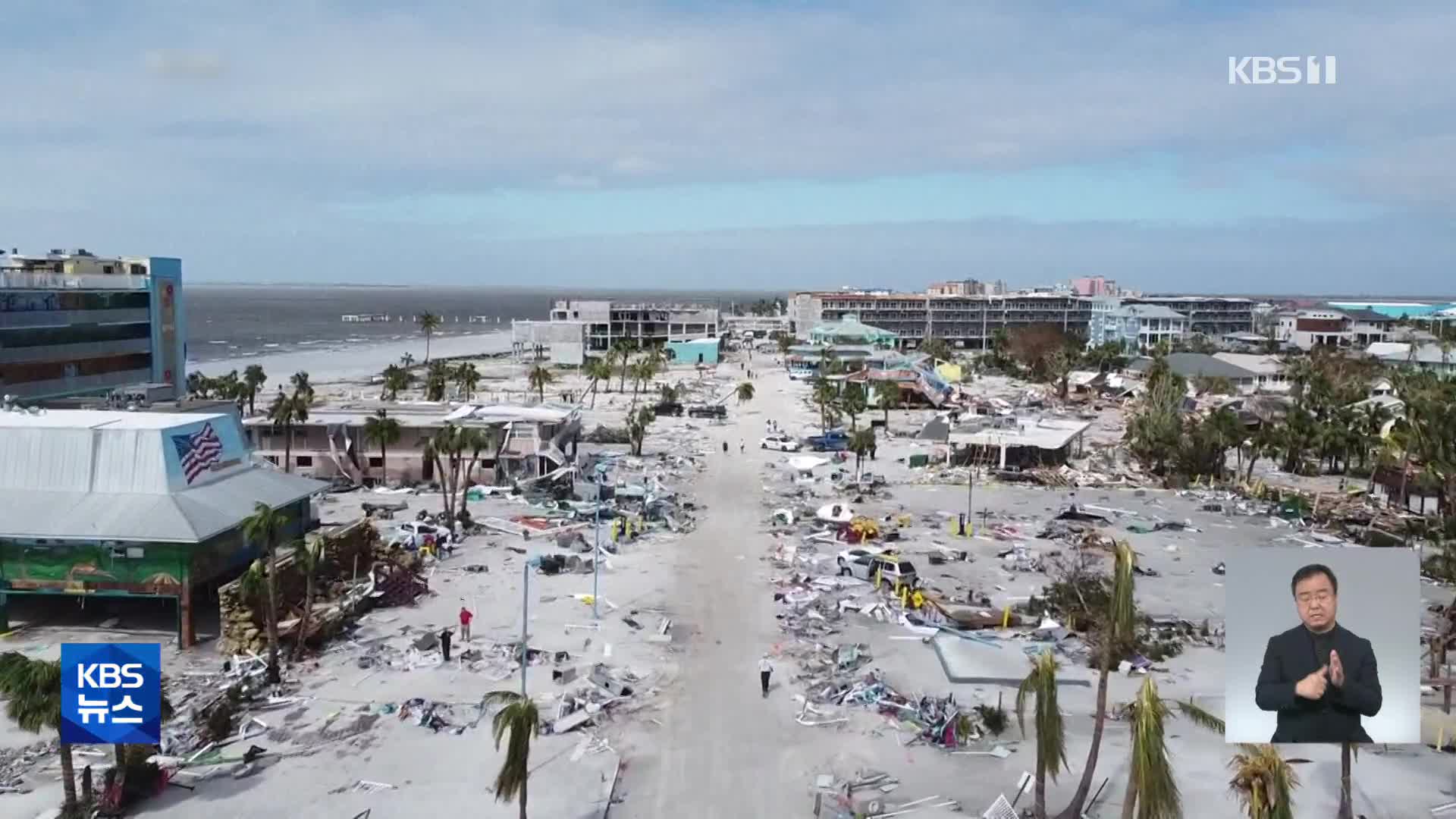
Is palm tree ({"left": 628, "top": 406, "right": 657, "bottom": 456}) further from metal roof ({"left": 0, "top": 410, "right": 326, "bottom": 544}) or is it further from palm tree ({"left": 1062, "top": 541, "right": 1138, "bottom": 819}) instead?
palm tree ({"left": 1062, "top": 541, "right": 1138, "bottom": 819})

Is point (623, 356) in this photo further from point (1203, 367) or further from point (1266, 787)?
point (1266, 787)

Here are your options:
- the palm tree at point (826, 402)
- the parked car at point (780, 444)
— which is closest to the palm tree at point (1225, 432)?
the parked car at point (780, 444)

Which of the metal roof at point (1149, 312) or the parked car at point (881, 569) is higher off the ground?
the metal roof at point (1149, 312)

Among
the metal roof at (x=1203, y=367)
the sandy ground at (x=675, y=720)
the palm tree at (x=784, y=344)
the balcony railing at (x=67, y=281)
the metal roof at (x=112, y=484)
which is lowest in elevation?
the sandy ground at (x=675, y=720)

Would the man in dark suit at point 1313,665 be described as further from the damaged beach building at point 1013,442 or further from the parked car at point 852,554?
the damaged beach building at point 1013,442

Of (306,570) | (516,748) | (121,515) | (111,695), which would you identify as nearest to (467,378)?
(121,515)

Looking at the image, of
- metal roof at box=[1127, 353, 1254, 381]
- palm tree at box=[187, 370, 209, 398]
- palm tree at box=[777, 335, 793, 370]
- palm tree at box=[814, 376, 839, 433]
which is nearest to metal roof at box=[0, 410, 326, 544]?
palm tree at box=[814, 376, 839, 433]

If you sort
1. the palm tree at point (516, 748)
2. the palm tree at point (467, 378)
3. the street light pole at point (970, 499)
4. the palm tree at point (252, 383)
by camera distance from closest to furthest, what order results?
the palm tree at point (516, 748)
the street light pole at point (970, 499)
the palm tree at point (252, 383)
the palm tree at point (467, 378)
